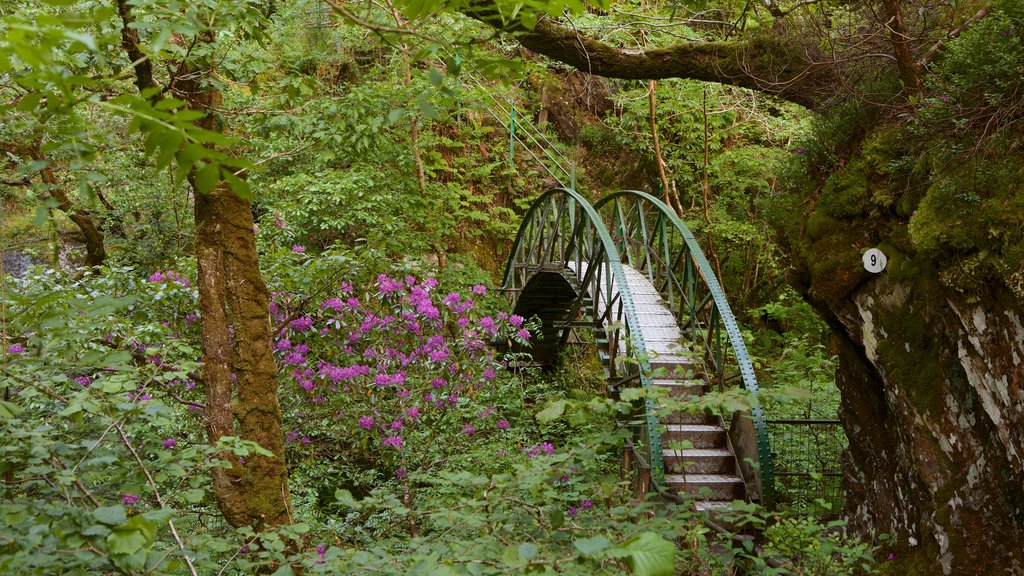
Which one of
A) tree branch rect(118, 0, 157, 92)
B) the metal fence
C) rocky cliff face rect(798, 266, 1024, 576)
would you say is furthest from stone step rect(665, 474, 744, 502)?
tree branch rect(118, 0, 157, 92)

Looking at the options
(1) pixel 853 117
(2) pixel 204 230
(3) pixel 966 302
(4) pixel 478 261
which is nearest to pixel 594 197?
(4) pixel 478 261

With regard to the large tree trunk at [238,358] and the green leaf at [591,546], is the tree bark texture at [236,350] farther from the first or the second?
the green leaf at [591,546]

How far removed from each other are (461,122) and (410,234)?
3778mm

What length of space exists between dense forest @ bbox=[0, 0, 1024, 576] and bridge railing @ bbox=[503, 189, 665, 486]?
0.28ft

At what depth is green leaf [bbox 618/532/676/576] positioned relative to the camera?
5.43ft

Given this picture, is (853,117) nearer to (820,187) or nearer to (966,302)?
(820,187)

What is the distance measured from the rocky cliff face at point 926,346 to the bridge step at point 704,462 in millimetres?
1353

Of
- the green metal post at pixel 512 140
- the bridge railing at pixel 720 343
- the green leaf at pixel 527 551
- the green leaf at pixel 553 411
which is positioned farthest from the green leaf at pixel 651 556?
the green metal post at pixel 512 140

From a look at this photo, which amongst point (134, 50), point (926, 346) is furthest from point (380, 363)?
point (926, 346)

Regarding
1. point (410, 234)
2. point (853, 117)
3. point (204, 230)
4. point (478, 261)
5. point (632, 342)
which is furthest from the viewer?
point (478, 261)

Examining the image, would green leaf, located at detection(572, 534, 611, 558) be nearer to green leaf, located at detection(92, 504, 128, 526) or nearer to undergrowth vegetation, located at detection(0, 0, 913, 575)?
undergrowth vegetation, located at detection(0, 0, 913, 575)

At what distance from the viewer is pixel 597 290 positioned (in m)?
8.20

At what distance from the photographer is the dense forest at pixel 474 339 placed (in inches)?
89.1

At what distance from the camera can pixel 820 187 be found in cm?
537
